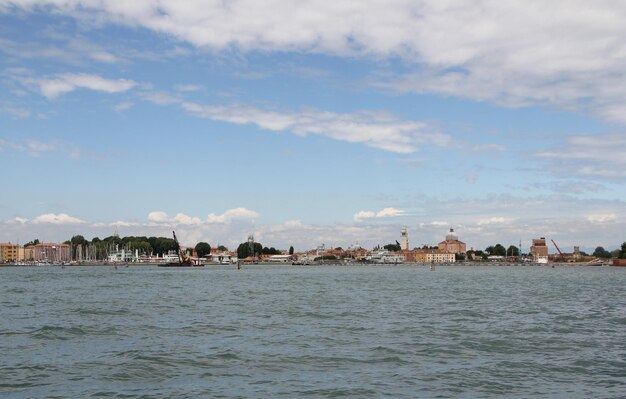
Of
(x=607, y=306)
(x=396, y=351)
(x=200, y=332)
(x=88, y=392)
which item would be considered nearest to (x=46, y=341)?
(x=200, y=332)

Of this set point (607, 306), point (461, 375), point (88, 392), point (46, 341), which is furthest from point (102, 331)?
point (607, 306)

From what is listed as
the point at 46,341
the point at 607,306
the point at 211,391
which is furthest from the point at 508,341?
the point at 607,306

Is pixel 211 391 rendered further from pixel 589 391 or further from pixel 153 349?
pixel 589 391

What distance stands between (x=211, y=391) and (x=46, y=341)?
1124 cm

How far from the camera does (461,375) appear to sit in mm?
17984

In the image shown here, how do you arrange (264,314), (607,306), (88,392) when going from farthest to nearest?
1. (607,306)
2. (264,314)
3. (88,392)

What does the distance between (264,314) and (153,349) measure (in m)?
13.1

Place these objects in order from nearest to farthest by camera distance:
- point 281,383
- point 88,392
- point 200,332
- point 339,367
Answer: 1. point 88,392
2. point 281,383
3. point 339,367
4. point 200,332

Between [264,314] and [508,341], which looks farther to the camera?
[264,314]

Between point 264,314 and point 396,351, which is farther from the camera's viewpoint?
point 264,314

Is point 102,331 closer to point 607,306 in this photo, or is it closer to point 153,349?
point 153,349

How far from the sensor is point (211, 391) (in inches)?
636

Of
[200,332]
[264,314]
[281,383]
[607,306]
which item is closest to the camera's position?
[281,383]

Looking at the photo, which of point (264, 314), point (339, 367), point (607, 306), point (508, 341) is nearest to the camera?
point (339, 367)
